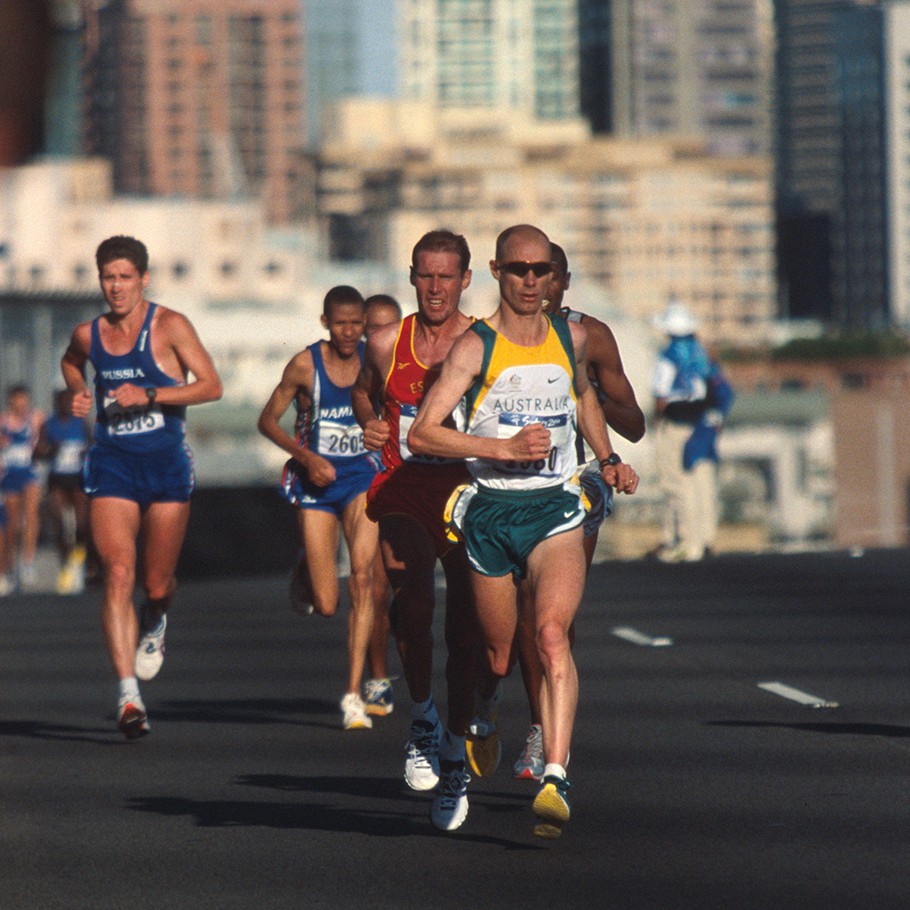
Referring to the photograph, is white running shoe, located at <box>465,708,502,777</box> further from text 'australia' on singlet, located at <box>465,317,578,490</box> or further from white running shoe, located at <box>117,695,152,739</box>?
white running shoe, located at <box>117,695,152,739</box>

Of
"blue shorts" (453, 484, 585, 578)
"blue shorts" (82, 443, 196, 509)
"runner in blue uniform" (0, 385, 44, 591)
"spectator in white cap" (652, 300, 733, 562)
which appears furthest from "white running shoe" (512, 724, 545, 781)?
"runner in blue uniform" (0, 385, 44, 591)

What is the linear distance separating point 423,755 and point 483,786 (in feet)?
2.05

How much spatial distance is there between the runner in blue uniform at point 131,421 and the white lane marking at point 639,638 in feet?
14.1

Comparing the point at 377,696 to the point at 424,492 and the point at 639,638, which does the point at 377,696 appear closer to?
the point at 424,492

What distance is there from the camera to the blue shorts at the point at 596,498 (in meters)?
7.36

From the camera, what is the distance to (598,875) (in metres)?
6.05

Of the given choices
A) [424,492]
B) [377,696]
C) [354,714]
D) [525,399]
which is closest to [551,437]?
[525,399]

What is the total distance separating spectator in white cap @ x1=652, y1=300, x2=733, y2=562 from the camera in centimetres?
1883

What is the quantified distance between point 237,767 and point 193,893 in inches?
99.9

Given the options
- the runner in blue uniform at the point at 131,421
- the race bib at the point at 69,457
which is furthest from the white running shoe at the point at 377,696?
the race bib at the point at 69,457

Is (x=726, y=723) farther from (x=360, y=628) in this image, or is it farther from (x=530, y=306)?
(x=530, y=306)

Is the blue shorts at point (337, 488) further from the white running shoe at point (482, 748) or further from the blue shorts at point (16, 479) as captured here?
the blue shorts at point (16, 479)

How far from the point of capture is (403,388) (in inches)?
300

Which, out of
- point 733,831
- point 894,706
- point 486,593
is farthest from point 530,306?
point 894,706
